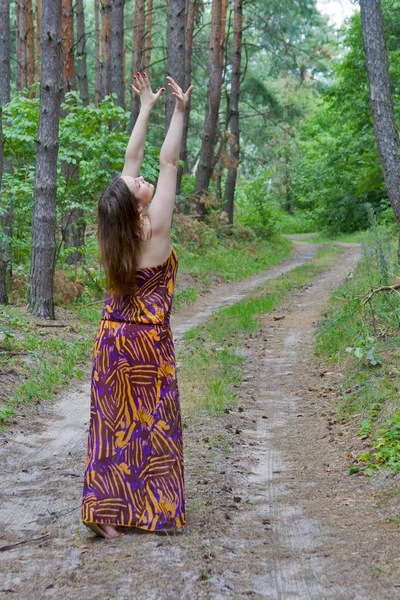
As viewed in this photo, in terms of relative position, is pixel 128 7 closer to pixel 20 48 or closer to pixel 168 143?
pixel 20 48

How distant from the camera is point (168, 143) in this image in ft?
13.3

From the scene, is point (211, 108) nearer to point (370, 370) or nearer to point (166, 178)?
point (370, 370)

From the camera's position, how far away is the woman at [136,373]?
3.99 metres

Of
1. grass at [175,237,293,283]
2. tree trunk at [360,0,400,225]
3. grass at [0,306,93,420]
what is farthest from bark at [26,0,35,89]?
tree trunk at [360,0,400,225]

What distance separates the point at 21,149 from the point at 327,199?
23.9 metres

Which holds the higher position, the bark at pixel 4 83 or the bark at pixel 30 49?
the bark at pixel 30 49

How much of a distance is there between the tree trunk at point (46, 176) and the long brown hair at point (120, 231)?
7277mm

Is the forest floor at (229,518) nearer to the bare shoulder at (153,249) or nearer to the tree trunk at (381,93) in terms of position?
the bare shoulder at (153,249)

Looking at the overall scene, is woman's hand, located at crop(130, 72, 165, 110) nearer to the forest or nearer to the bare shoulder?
the bare shoulder

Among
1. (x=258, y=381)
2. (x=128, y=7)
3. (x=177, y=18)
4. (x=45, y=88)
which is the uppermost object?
(x=128, y=7)

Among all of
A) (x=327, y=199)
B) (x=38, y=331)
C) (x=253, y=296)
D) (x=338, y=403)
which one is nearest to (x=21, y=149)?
(x=38, y=331)

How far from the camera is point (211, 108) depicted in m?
23.9

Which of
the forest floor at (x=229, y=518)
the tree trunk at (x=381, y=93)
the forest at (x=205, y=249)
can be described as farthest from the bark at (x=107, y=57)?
the forest floor at (x=229, y=518)

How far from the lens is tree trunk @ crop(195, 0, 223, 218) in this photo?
917 inches
